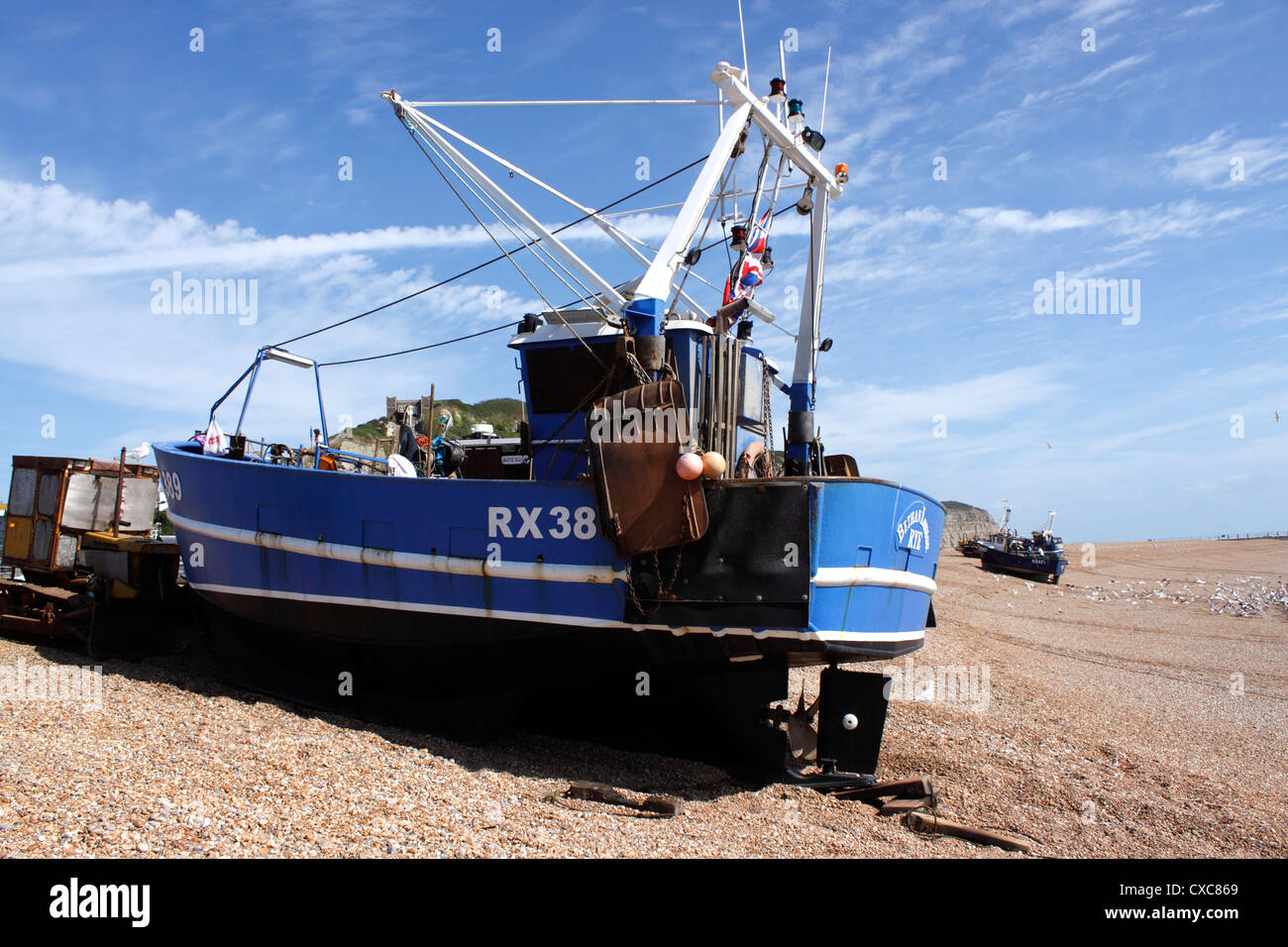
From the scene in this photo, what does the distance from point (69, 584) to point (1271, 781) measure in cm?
1492

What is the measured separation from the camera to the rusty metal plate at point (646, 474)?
5.96 m

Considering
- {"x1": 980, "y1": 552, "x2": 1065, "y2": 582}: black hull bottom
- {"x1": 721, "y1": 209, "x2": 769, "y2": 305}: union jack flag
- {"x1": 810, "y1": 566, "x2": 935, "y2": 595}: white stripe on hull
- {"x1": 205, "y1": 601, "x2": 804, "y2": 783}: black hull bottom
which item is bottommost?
{"x1": 980, "y1": 552, "x2": 1065, "y2": 582}: black hull bottom

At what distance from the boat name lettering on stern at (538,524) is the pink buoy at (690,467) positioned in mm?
949

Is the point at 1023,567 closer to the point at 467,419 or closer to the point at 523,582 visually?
the point at 467,419

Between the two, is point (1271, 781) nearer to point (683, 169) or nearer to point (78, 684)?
point (683, 169)

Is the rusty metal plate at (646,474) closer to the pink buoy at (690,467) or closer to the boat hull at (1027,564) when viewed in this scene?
the pink buoy at (690,467)

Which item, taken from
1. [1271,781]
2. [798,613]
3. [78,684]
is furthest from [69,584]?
[1271,781]

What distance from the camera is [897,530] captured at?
6906 mm

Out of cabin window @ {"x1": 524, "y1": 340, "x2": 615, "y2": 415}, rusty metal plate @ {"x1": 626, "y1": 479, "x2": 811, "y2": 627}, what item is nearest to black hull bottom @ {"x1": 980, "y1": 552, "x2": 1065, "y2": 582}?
cabin window @ {"x1": 524, "y1": 340, "x2": 615, "y2": 415}

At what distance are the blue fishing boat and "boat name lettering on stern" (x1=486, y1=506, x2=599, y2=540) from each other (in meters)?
0.02

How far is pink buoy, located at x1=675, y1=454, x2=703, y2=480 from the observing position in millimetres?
5785

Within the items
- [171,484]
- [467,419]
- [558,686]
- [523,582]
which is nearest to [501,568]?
[523,582]

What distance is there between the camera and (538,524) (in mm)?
6625

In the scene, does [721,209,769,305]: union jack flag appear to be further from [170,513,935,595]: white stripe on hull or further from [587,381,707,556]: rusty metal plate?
[170,513,935,595]: white stripe on hull
